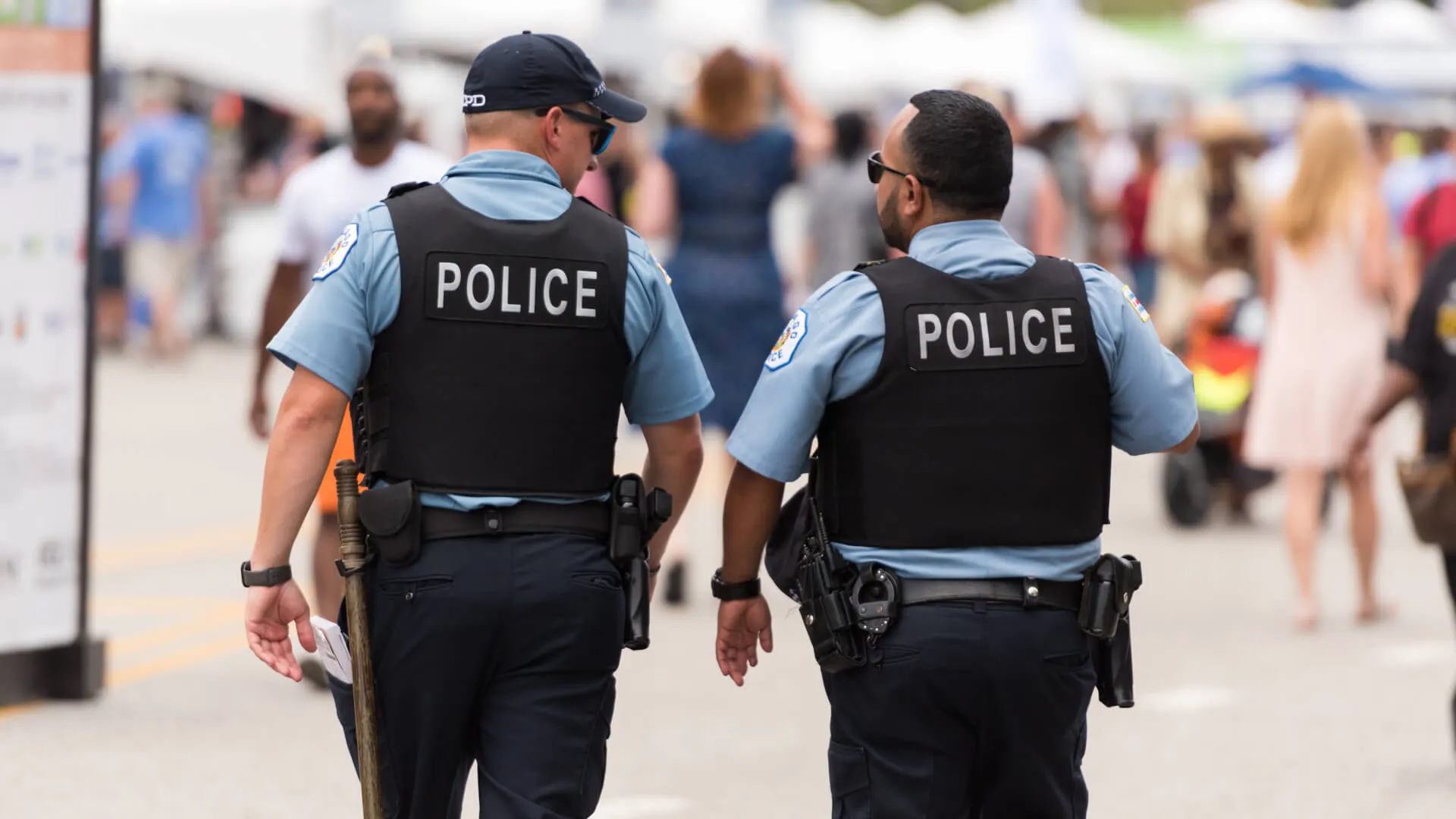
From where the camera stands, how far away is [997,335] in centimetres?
397

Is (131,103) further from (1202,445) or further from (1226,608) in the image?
(1226,608)

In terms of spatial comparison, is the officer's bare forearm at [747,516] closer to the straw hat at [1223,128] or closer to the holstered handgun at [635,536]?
the holstered handgun at [635,536]

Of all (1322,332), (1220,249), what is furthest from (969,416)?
(1220,249)

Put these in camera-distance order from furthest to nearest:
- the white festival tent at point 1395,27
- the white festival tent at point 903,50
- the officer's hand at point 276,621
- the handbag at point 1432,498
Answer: the white festival tent at point 1395,27
the white festival tent at point 903,50
the handbag at point 1432,498
the officer's hand at point 276,621

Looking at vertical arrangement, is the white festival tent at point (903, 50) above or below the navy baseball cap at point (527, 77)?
above

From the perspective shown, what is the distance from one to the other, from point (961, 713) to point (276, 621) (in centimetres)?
Answer: 120

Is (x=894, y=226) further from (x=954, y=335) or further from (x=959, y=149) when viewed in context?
(x=954, y=335)

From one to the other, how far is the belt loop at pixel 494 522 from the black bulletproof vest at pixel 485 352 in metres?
0.03

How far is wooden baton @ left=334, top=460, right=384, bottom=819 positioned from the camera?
4.04 metres

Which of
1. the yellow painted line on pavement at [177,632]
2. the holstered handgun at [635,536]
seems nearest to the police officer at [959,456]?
the holstered handgun at [635,536]

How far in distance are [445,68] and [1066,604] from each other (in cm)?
2196

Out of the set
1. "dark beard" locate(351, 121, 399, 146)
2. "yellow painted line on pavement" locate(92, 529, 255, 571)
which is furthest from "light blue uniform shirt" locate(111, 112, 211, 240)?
"dark beard" locate(351, 121, 399, 146)

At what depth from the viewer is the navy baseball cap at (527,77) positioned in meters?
4.16

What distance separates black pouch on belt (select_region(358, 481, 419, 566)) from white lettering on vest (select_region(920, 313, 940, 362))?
34.8 inches
